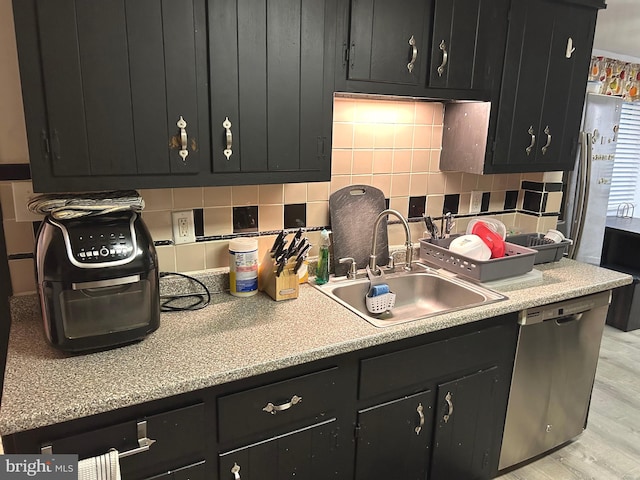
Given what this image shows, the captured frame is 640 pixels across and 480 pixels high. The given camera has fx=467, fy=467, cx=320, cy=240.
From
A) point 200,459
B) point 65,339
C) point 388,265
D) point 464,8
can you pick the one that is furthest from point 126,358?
point 464,8

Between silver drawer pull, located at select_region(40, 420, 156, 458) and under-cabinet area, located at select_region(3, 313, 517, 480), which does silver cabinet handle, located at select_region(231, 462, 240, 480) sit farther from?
silver drawer pull, located at select_region(40, 420, 156, 458)

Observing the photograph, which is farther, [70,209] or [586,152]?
[586,152]

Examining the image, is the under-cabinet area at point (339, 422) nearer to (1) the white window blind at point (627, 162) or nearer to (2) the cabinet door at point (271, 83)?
(2) the cabinet door at point (271, 83)

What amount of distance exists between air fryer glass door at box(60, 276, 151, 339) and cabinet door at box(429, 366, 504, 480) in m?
1.08

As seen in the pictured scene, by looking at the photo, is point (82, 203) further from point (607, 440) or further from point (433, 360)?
point (607, 440)

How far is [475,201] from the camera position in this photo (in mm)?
2447

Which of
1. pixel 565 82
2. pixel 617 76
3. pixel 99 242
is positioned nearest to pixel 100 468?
pixel 99 242

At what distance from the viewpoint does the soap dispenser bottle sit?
1896 millimetres

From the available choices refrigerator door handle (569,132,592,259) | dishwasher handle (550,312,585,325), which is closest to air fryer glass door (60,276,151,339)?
dishwasher handle (550,312,585,325)

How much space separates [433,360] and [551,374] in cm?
74

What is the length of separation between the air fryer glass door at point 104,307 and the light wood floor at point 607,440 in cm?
177

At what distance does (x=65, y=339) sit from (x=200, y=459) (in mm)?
489

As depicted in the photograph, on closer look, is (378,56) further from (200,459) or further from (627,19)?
(627,19)

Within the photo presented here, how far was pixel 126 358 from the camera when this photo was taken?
1274 mm
